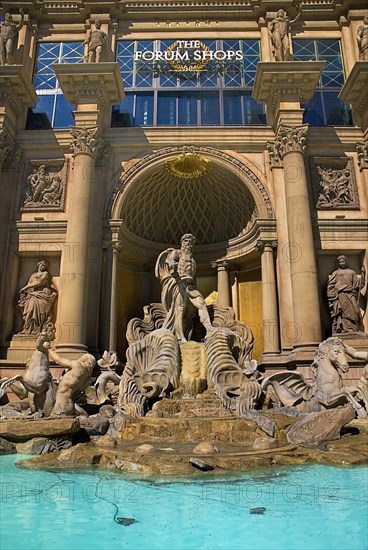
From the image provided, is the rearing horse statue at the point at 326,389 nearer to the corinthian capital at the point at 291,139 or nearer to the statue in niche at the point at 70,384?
the statue in niche at the point at 70,384

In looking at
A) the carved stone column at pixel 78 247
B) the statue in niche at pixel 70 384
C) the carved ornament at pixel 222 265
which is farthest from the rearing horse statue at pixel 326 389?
the carved ornament at pixel 222 265

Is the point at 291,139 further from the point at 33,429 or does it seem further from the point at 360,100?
the point at 33,429

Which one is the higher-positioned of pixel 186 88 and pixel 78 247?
pixel 186 88

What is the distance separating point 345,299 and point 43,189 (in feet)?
37.2

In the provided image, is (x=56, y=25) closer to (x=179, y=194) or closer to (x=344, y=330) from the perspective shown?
(x=179, y=194)

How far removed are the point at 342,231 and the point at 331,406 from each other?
7.95 meters

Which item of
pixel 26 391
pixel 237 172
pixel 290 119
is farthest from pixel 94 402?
pixel 290 119

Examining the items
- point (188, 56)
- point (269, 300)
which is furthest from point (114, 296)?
point (188, 56)

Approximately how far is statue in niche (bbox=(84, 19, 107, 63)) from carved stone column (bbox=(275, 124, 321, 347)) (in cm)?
749

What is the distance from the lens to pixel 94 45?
687 inches

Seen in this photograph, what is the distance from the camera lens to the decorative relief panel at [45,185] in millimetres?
16703

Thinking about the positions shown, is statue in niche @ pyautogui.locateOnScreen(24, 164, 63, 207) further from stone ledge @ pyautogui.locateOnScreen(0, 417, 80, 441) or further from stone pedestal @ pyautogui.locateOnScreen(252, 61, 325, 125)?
stone ledge @ pyautogui.locateOnScreen(0, 417, 80, 441)

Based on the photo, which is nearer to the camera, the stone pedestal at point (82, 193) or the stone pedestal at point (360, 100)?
the stone pedestal at point (82, 193)

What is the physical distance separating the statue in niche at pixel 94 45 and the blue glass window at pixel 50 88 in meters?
1.43
